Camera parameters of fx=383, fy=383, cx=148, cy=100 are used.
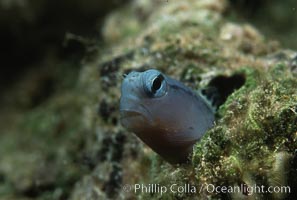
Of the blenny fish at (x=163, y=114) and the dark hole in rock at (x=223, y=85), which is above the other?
the dark hole in rock at (x=223, y=85)

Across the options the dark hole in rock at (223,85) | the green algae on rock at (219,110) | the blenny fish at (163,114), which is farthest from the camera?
the dark hole in rock at (223,85)

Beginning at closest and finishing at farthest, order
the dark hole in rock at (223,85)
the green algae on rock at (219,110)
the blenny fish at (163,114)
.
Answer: the green algae on rock at (219,110), the blenny fish at (163,114), the dark hole in rock at (223,85)

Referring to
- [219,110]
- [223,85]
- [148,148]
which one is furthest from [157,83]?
[223,85]

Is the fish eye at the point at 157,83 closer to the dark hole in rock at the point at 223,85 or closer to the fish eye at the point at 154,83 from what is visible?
the fish eye at the point at 154,83

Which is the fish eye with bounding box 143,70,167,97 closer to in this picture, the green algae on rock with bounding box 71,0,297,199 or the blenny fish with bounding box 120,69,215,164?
the blenny fish with bounding box 120,69,215,164

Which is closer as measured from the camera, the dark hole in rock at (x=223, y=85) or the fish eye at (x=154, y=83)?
the fish eye at (x=154, y=83)

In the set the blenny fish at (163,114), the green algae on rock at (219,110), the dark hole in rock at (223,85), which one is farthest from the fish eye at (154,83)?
the dark hole in rock at (223,85)

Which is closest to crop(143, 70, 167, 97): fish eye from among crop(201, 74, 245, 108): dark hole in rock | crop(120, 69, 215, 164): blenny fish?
crop(120, 69, 215, 164): blenny fish

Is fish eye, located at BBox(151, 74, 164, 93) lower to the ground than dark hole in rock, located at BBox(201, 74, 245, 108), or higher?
lower
